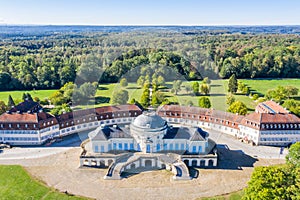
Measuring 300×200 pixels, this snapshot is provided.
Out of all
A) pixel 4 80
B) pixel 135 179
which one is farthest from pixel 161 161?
pixel 4 80

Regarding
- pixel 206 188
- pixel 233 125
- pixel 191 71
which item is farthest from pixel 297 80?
pixel 206 188

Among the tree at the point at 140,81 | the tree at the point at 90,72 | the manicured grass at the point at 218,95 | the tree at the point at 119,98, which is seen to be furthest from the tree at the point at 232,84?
the tree at the point at 90,72

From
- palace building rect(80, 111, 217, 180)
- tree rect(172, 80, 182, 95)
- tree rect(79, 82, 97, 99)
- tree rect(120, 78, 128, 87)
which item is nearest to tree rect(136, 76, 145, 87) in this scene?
tree rect(120, 78, 128, 87)

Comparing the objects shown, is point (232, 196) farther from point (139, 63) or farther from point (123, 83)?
point (139, 63)

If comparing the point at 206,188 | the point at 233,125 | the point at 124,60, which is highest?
the point at 124,60

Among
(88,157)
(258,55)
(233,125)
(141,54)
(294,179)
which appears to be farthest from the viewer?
(258,55)

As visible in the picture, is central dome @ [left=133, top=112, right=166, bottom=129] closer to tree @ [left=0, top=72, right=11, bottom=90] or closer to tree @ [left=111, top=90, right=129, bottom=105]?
tree @ [left=111, top=90, right=129, bottom=105]

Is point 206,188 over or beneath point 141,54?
beneath

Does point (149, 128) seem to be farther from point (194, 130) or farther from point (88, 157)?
point (88, 157)

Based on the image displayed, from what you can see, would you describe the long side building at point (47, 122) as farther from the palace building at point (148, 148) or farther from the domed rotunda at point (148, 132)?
the domed rotunda at point (148, 132)
